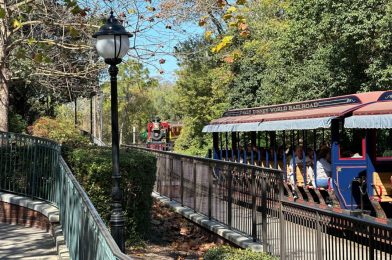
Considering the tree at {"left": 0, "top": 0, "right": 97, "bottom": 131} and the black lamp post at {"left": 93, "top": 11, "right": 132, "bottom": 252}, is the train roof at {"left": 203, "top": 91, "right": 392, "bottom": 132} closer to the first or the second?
the tree at {"left": 0, "top": 0, "right": 97, "bottom": 131}

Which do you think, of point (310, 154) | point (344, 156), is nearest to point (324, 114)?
point (344, 156)

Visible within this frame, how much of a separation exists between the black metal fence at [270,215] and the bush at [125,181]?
169cm

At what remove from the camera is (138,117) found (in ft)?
206

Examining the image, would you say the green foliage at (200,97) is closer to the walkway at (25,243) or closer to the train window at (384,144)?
the train window at (384,144)

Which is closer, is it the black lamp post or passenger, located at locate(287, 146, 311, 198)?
the black lamp post

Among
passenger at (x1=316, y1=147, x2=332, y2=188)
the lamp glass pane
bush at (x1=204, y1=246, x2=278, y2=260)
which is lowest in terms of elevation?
bush at (x1=204, y1=246, x2=278, y2=260)

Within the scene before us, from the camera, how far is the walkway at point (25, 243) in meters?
7.27

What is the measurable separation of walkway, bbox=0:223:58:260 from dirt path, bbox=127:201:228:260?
1.40 meters

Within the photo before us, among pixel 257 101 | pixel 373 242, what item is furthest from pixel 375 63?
pixel 373 242

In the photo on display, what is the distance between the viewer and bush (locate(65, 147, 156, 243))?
8.66 m

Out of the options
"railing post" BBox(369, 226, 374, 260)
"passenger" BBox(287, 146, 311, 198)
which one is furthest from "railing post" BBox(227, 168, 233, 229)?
"railing post" BBox(369, 226, 374, 260)

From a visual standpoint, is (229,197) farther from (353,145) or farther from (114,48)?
(114,48)

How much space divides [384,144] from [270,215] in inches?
190

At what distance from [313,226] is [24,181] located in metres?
5.93
